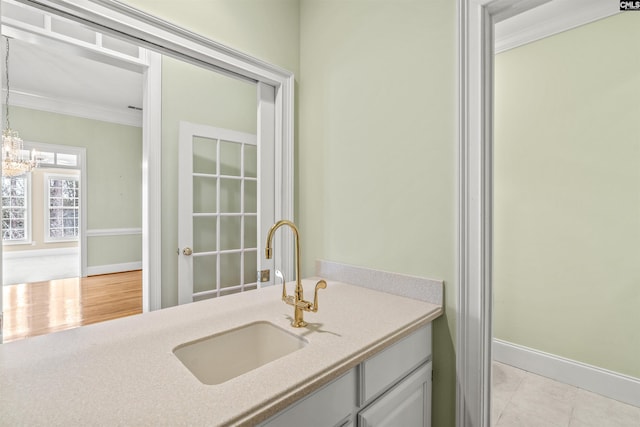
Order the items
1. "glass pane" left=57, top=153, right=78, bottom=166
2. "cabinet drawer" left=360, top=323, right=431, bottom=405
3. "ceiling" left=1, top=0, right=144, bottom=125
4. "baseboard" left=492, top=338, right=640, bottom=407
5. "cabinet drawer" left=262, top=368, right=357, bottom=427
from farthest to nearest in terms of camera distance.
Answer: "glass pane" left=57, top=153, right=78, bottom=166
"baseboard" left=492, top=338, right=640, bottom=407
"ceiling" left=1, top=0, right=144, bottom=125
"cabinet drawer" left=360, top=323, right=431, bottom=405
"cabinet drawer" left=262, top=368, right=357, bottom=427

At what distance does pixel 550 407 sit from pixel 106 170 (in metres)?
6.67

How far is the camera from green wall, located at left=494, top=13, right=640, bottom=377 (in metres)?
1.95

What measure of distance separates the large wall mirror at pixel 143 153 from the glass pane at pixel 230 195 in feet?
0.04

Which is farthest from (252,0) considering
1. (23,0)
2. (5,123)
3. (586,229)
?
(5,123)

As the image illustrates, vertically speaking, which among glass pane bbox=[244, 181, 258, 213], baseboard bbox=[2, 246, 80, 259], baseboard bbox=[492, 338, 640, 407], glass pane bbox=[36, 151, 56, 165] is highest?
glass pane bbox=[36, 151, 56, 165]

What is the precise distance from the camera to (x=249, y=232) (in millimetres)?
2711

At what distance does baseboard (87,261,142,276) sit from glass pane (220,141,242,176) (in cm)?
421

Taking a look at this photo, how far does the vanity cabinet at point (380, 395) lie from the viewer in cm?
78

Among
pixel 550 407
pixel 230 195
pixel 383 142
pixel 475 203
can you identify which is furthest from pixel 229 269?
pixel 550 407

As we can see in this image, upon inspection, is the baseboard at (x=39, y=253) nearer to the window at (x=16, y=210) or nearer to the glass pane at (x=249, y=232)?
the window at (x=16, y=210)

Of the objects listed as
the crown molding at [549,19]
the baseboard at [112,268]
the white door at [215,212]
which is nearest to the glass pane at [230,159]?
the white door at [215,212]

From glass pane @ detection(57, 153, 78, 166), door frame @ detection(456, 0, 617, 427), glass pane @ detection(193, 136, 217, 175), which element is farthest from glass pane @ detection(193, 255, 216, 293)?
glass pane @ detection(57, 153, 78, 166)

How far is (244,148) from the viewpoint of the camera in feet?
8.84

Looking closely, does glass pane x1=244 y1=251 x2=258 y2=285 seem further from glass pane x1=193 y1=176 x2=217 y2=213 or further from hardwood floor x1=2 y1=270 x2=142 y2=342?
hardwood floor x1=2 y1=270 x2=142 y2=342
